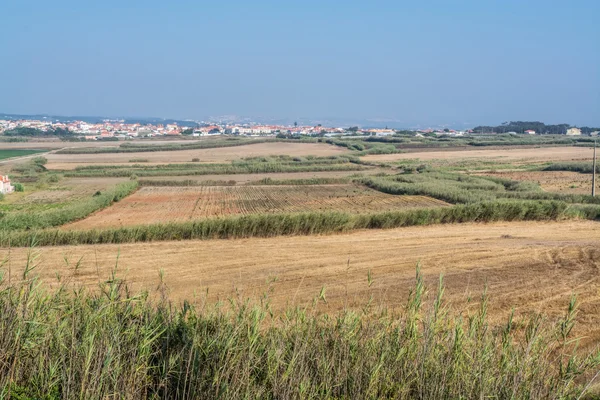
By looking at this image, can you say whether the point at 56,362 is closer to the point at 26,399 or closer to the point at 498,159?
the point at 26,399

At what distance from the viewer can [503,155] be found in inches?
3509

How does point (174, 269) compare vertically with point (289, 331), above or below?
below

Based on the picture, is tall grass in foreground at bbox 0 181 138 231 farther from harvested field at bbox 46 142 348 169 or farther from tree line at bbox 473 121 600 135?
tree line at bbox 473 121 600 135

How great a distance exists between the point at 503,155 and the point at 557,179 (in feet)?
112

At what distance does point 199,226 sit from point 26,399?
61.1 feet

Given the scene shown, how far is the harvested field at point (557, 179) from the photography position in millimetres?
47375

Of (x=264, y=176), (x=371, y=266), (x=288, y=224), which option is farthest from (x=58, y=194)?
(x=371, y=266)

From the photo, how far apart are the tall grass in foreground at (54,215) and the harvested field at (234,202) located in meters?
0.68

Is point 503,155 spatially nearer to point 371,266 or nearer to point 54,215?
point 54,215

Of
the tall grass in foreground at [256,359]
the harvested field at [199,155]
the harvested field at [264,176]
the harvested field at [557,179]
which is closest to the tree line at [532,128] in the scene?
the harvested field at [199,155]

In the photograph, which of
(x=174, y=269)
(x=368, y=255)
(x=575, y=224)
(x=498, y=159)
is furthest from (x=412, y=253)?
(x=498, y=159)

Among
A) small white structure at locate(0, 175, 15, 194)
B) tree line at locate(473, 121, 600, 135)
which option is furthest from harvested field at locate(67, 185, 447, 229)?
tree line at locate(473, 121, 600, 135)

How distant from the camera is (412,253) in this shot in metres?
18.0

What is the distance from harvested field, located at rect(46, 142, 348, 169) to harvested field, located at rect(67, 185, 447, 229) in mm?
31903
